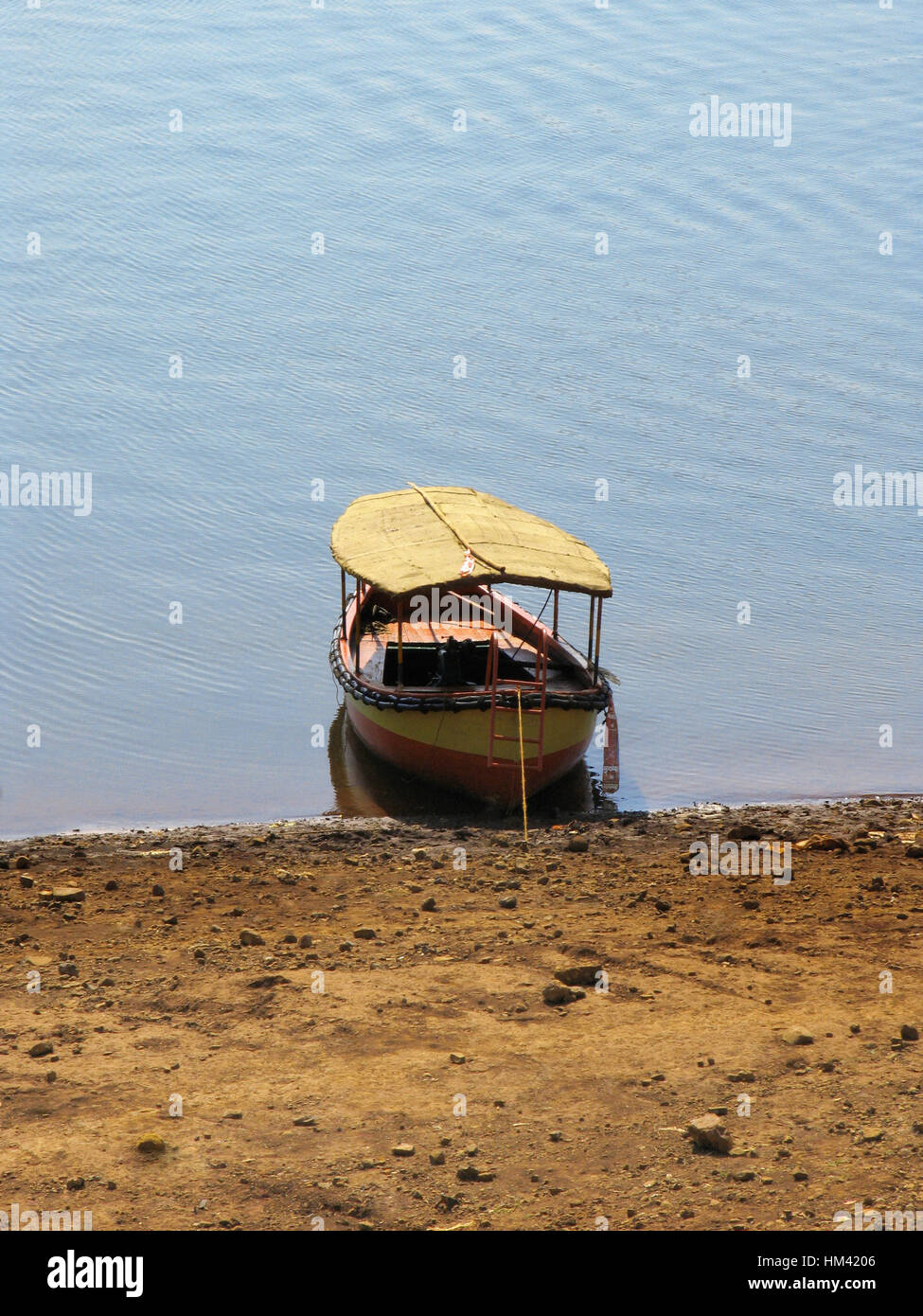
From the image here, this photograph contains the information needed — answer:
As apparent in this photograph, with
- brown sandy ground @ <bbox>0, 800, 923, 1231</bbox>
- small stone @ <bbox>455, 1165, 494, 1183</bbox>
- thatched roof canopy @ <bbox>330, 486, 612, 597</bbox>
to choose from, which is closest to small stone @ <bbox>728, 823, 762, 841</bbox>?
brown sandy ground @ <bbox>0, 800, 923, 1231</bbox>

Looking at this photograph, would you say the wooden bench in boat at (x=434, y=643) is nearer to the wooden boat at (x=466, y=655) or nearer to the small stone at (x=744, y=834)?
the wooden boat at (x=466, y=655)

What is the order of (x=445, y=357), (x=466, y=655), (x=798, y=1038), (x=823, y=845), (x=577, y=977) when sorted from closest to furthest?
(x=798, y=1038) → (x=577, y=977) → (x=823, y=845) → (x=466, y=655) → (x=445, y=357)

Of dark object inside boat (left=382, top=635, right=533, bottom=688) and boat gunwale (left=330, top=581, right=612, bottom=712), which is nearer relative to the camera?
boat gunwale (left=330, top=581, right=612, bottom=712)

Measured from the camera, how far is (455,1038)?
34.3 feet

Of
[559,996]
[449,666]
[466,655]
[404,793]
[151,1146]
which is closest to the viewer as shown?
[151,1146]

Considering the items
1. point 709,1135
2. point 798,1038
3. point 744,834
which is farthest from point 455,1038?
point 744,834

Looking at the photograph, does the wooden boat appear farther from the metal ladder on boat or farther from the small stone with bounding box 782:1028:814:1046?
the small stone with bounding box 782:1028:814:1046

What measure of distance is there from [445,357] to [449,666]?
1709 centimetres

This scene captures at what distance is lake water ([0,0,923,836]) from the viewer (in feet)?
66.9

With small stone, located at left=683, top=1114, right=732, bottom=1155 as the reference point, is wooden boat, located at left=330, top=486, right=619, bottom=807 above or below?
above

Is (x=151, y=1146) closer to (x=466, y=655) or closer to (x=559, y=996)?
(x=559, y=996)

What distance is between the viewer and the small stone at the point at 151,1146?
881cm

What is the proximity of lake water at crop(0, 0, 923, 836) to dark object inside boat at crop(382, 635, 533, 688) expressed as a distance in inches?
57.7

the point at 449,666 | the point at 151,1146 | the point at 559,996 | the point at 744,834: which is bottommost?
the point at 151,1146
